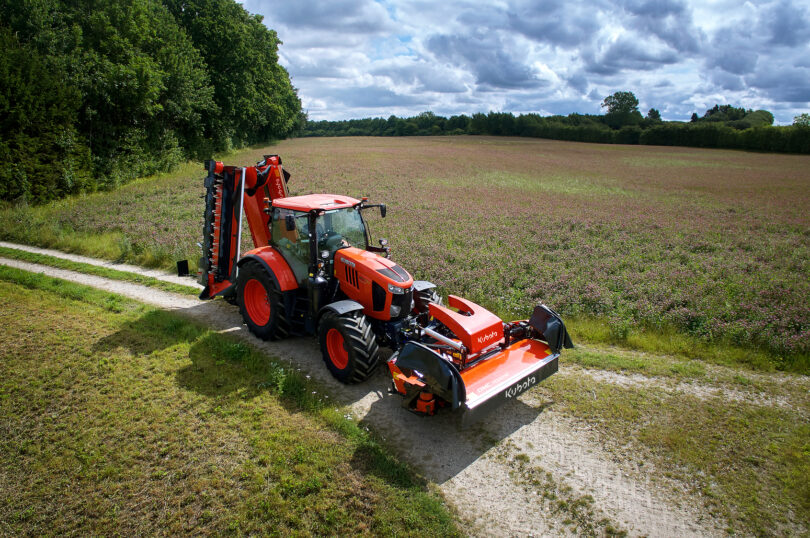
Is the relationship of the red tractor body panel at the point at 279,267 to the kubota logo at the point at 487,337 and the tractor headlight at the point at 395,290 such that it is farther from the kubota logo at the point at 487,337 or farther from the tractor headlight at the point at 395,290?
the kubota logo at the point at 487,337

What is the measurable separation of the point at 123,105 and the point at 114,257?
16.2 m

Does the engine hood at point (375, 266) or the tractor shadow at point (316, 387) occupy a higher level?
the engine hood at point (375, 266)

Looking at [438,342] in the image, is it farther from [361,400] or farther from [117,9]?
[117,9]

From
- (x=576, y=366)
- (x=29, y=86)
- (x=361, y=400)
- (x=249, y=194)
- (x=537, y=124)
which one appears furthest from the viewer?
(x=537, y=124)

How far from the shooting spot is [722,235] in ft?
48.4

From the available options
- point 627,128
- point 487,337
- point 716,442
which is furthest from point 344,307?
point 627,128

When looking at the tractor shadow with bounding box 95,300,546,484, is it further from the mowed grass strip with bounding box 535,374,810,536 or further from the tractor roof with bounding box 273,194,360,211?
the tractor roof with bounding box 273,194,360,211

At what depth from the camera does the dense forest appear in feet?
64.1

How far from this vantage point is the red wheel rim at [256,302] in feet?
27.1

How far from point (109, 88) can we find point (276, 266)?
74.4 ft

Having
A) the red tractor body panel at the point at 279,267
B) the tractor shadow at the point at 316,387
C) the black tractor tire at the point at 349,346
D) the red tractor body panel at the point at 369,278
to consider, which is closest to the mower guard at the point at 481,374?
the tractor shadow at the point at 316,387

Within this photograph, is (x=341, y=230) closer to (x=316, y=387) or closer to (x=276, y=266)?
(x=276, y=266)

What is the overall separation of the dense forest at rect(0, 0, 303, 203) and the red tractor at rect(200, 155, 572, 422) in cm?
1623

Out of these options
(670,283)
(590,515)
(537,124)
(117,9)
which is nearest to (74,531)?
(590,515)
